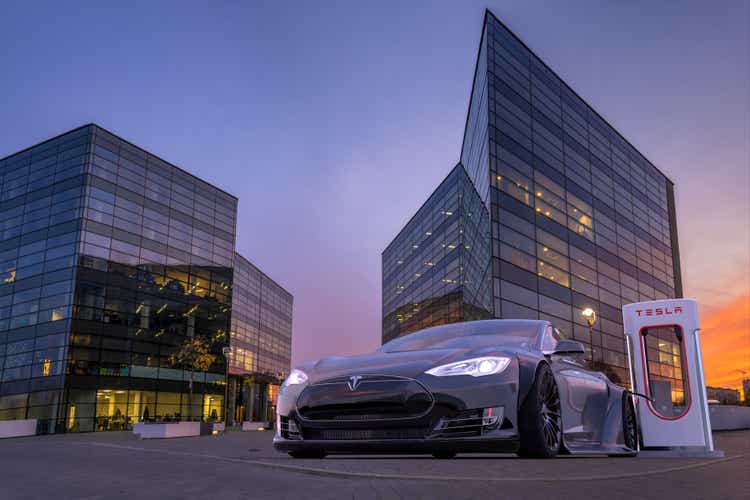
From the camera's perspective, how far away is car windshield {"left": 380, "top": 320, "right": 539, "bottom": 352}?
6168 millimetres

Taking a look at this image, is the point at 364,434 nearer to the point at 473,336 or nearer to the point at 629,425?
the point at 473,336

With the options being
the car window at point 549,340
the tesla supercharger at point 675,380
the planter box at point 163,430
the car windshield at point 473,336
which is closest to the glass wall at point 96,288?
the planter box at point 163,430

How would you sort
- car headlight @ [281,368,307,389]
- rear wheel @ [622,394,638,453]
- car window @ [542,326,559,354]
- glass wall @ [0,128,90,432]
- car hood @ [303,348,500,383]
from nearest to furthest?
1. car hood @ [303,348,500,383]
2. car headlight @ [281,368,307,389]
3. car window @ [542,326,559,354]
4. rear wheel @ [622,394,638,453]
5. glass wall @ [0,128,90,432]

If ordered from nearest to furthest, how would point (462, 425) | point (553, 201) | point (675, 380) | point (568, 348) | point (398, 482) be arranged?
point (398, 482) < point (462, 425) < point (568, 348) < point (675, 380) < point (553, 201)

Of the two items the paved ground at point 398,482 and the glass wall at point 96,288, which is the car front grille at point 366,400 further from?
the glass wall at point 96,288

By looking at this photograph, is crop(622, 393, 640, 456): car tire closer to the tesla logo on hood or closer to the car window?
the car window

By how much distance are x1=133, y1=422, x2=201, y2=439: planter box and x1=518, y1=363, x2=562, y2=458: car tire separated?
24518 millimetres

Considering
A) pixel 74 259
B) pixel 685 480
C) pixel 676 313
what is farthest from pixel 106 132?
pixel 685 480

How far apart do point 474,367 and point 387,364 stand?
768 mm

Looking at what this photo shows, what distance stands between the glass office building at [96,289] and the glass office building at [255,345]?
51.8 feet

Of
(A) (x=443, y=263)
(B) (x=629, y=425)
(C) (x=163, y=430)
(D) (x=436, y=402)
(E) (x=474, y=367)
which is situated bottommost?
(C) (x=163, y=430)

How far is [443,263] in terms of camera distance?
2116 inches

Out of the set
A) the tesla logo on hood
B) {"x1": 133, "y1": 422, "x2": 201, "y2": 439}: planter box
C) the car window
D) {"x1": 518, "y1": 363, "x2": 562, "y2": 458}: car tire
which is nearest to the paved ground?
{"x1": 518, "y1": 363, "x2": 562, "y2": 458}: car tire

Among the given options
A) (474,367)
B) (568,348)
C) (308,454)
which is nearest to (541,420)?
(474,367)
